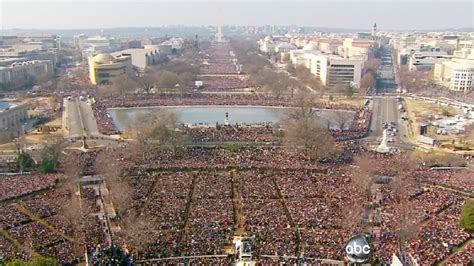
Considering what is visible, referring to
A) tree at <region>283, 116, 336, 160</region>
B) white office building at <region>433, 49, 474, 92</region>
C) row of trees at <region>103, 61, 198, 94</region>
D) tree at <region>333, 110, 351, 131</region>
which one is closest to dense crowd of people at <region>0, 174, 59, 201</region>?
tree at <region>283, 116, 336, 160</region>

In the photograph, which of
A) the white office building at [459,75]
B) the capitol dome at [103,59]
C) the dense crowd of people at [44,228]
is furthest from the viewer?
the capitol dome at [103,59]

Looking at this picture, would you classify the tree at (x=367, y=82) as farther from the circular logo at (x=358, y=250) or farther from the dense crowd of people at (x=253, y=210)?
the circular logo at (x=358, y=250)

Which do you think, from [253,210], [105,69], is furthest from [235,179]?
[105,69]

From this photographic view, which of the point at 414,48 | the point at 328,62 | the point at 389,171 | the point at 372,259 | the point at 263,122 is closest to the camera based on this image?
the point at 372,259

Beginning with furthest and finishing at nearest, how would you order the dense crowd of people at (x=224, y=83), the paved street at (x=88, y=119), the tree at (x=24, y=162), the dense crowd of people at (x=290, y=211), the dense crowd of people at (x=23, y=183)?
the dense crowd of people at (x=224, y=83)
the paved street at (x=88, y=119)
the tree at (x=24, y=162)
the dense crowd of people at (x=23, y=183)
the dense crowd of people at (x=290, y=211)

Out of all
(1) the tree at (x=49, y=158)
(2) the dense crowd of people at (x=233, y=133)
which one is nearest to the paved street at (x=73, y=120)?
(1) the tree at (x=49, y=158)

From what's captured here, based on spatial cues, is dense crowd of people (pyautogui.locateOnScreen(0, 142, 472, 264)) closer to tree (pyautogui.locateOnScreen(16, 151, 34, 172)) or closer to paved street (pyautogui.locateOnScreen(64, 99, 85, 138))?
tree (pyautogui.locateOnScreen(16, 151, 34, 172))

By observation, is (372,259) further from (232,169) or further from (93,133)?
(93,133)

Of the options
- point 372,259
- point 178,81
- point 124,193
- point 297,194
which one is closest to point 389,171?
point 297,194
